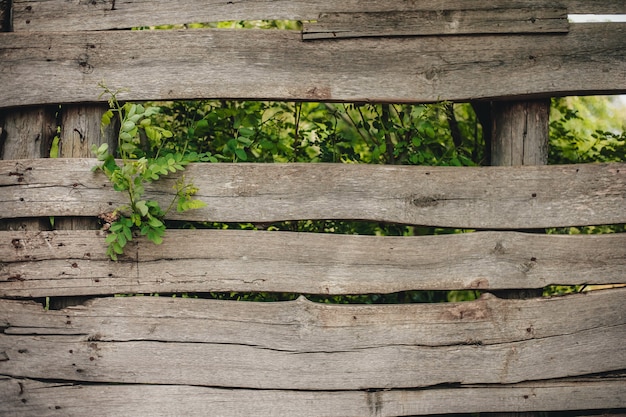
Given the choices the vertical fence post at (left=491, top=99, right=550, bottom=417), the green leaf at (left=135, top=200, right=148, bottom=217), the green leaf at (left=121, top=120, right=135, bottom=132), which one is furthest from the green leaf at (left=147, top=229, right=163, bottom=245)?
the vertical fence post at (left=491, top=99, right=550, bottom=417)

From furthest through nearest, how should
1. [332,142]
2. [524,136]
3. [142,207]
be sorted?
[332,142], [524,136], [142,207]

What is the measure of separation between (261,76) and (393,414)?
5.60ft

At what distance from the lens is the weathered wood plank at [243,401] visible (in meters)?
2.49

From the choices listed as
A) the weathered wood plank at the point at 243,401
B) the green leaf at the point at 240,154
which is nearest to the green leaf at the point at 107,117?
the green leaf at the point at 240,154

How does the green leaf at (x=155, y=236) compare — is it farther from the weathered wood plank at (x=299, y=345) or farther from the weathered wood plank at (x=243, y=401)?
the weathered wood plank at (x=243, y=401)

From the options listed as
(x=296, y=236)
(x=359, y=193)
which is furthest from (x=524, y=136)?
(x=296, y=236)

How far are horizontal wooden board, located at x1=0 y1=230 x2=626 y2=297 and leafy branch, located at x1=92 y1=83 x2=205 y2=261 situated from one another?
123mm

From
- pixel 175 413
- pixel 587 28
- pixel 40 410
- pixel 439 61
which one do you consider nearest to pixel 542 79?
pixel 587 28

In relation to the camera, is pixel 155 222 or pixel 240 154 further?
pixel 240 154

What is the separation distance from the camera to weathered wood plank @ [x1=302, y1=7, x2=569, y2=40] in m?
2.52

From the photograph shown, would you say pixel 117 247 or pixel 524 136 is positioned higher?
pixel 524 136

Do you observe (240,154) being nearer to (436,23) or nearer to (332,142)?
(332,142)

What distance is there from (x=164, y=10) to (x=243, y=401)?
1.87 metres

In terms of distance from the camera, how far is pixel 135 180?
231cm
